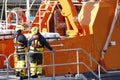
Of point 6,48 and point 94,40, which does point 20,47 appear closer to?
point 6,48

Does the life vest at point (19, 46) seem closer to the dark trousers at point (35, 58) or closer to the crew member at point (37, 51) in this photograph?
the crew member at point (37, 51)

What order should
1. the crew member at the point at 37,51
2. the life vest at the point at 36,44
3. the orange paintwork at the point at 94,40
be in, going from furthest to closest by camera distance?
1. the orange paintwork at the point at 94,40
2. the life vest at the point at 36,44
3. the crew member at the point at 37,51

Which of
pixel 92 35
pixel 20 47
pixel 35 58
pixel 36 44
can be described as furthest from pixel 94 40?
pixel 20 47

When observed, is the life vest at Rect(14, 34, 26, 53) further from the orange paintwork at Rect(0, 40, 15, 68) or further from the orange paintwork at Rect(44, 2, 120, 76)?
the orange paintwork at Rect(0, 40, 15, 68)

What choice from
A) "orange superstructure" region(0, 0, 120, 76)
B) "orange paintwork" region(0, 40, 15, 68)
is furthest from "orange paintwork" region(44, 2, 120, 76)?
"orange paintwork" region(0, 40, 15, 68)

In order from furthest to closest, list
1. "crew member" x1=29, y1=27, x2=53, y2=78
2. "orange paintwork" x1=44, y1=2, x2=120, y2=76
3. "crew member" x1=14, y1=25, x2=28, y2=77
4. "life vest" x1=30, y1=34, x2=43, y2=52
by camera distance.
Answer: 1. "orange paintwork" x1=44, y1=2, x2=120, y2=76
2. "crew member" x1=14, y1=25, x2=28, y2=77
3. "life vest" x1=30, y1=34, x2=43, y2=52
4. "crew member" x1=29, y1=27, x2=53, y2=78

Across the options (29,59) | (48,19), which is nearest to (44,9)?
(48,19)

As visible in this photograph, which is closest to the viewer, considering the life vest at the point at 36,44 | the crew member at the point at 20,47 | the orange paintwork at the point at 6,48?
the life vest at the point at 36,44

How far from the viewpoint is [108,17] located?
11125 millimetres

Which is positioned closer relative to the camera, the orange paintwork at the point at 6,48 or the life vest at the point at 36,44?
the life vest at the point at 36,44

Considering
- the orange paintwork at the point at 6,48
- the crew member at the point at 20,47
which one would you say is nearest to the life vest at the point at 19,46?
the crew member at the point at 20,47

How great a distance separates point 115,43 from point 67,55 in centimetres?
137

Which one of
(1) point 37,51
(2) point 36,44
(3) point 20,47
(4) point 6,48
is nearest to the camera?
(1) point 37,51

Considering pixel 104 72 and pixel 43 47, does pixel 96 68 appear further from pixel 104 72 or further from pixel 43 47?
pixel 43 47
